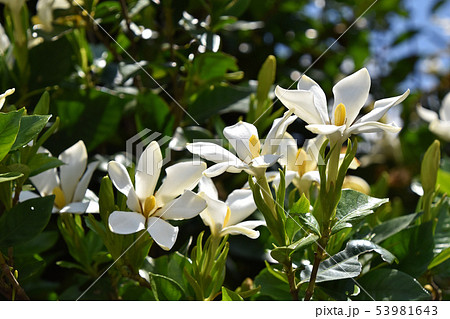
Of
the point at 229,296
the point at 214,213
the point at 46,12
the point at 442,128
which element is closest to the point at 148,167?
the point at 214,213

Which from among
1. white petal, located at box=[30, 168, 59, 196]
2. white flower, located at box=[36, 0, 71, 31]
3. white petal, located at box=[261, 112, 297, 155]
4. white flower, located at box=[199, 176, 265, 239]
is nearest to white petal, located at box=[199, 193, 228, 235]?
white flower, located at box=[199, 176, 265, 239]

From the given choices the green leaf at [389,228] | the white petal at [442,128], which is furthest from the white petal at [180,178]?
the white petal at [442,128]

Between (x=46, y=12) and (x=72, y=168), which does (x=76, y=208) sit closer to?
(x=72, y=168)

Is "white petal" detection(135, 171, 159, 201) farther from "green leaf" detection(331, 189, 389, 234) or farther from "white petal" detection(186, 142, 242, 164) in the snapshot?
"green leaf" detection(331, 189, 389, 234)

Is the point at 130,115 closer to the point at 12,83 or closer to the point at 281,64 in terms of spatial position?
the point at 12,83

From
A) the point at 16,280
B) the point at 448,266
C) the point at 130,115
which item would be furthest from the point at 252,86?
the point at 16,280

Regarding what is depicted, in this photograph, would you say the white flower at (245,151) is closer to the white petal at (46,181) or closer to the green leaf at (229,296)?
the green leaf at (229,296)
